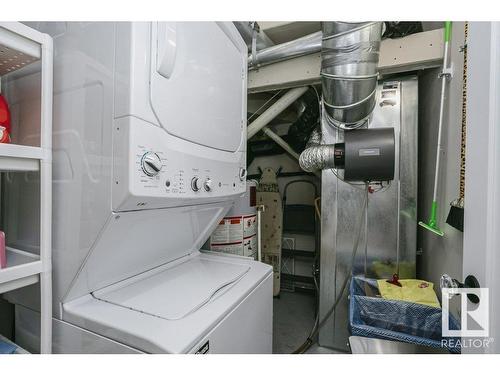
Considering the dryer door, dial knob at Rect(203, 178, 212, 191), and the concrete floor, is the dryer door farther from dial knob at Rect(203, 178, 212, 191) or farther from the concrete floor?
the concrete floor

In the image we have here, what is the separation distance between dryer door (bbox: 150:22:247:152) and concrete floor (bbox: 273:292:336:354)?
78.9 inches

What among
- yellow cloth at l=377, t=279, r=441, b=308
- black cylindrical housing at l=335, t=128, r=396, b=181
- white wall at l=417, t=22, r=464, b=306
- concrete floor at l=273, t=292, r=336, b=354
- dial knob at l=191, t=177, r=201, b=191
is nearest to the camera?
dial knob at l=191, t=177, r=201, b=191

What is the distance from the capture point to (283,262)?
354 cm

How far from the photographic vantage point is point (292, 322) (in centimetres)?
264

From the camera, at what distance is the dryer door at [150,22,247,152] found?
90 cm

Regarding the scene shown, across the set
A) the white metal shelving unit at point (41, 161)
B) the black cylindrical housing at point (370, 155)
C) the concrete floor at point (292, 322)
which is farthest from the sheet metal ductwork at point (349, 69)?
the concrete floor at point (292, 322)

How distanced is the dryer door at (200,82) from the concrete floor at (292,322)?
2.00m

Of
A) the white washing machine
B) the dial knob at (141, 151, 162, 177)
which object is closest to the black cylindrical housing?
the white washing machine

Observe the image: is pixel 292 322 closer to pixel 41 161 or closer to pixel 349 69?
pixel 349 69

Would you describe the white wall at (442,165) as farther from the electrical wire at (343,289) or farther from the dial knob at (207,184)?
the dial knob at (207,184)

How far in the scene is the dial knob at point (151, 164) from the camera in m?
0.83

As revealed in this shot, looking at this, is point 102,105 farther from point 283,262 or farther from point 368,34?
point 283,262

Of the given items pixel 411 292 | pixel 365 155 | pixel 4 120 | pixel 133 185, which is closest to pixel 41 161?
pixel 4 120

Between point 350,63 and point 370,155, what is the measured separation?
0.68 metres
